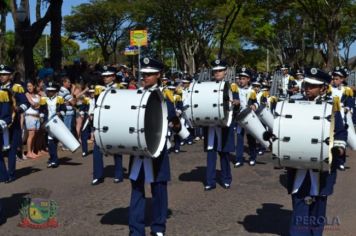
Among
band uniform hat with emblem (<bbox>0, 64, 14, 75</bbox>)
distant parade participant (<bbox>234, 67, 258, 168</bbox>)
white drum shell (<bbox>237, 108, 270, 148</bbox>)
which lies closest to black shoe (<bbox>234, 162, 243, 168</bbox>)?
distant parade participant (<bbox>234, 67, 258, 168</bbox>)

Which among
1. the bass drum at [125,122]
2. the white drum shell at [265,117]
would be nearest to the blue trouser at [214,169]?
the white drum shell at [265,117]

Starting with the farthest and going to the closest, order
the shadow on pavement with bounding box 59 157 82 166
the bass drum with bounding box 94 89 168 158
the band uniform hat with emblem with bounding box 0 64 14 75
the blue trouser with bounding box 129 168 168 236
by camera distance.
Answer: the shadow on pavement with bounding box 59 157 82 166, the band uniform hat with emblem with bounding box 0 64 14 75, the blue trouser with bounding box 129 168 168 236, the bass drum with bounding box 94 89 168 158

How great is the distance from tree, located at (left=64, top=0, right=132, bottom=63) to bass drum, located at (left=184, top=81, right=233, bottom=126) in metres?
38.1

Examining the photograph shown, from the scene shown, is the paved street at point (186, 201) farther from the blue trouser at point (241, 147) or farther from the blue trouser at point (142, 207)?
the blue trouser at point (142, 207)

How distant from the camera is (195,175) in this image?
413 inches

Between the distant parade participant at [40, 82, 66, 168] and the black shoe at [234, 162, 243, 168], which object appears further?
the black shoe at [234, 162, 243, 168]

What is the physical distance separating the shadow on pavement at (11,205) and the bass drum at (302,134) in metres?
3.80

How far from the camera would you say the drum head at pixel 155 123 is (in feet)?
19.8

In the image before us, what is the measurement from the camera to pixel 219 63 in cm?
886

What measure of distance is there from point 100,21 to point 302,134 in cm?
4597

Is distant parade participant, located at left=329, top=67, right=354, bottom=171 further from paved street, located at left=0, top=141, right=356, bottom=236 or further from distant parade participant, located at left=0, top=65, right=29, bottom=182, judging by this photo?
distant parade participant, located at left=0, top=65, right=29, bottom=182

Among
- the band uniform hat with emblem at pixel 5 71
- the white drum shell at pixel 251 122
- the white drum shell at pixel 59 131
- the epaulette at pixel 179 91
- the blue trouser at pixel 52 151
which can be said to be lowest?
the blue trouser at pixel 52 151

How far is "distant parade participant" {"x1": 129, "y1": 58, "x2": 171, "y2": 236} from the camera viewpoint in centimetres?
621

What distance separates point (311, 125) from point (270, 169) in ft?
19.2
